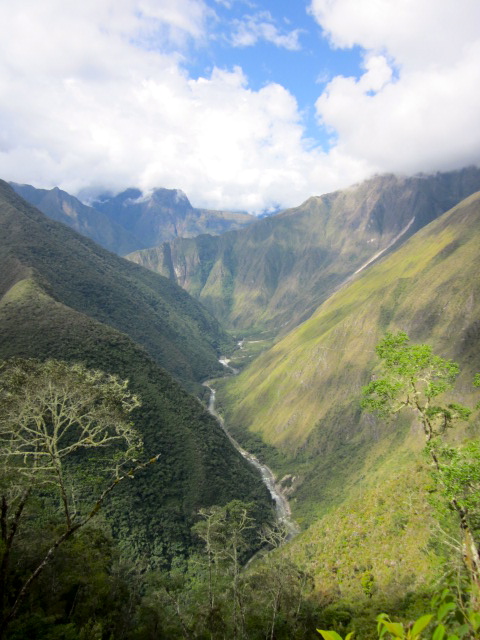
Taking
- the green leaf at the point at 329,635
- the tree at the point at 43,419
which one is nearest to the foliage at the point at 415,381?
the tree at the point at 43,419

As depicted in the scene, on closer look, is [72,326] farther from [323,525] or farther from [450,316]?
[450,316]

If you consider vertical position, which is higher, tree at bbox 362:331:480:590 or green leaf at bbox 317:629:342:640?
green leaf at bbox 317:629:342:640

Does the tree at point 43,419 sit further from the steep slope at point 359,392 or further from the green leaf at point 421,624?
the steep slope at point 359,392

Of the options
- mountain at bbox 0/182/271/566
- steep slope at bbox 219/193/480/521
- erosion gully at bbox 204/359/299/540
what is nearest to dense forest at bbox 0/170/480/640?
mountain at bbox 0/182/271/566

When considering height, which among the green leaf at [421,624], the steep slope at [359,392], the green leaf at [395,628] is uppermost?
the green leaf at [421,624]

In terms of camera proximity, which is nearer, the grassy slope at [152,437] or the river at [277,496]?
the grassy slope at [152,437]

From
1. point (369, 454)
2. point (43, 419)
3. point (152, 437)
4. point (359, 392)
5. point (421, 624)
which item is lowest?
point (369, 454)

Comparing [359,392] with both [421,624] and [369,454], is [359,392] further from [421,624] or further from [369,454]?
[421,624]

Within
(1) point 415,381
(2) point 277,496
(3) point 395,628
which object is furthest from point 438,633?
(2) point 277,496

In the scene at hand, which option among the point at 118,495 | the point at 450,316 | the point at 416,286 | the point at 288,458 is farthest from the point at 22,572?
the point at 416,286

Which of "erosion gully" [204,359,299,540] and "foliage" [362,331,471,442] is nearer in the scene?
"foliage" [362,331,471,442]

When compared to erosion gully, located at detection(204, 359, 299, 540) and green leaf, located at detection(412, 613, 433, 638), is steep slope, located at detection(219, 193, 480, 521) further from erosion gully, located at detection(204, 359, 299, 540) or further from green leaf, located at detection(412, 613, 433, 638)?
green leaf, located at detection(412, 613, 433, 638)
